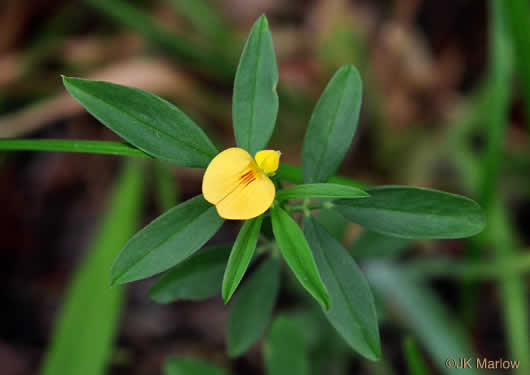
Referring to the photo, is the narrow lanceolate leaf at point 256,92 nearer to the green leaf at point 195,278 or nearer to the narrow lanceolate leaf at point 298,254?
the narrow lanceolate leaf at point 298,254

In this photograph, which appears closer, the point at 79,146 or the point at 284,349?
the point at 79,146

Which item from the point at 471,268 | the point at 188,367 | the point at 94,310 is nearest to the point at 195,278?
the point at 188,367

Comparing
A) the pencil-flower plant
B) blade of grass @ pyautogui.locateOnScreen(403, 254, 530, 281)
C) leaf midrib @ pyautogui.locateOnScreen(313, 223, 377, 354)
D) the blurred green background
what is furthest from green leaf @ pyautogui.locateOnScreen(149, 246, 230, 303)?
blade of grass @ pyautogui.locateOnScreen(403, 254, 530, 281)

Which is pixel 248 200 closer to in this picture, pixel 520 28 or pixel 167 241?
pixel 167 241

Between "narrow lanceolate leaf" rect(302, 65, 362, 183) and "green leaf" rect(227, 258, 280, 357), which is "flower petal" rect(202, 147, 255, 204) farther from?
"green leaf" rect(227, 258, 280, 357)

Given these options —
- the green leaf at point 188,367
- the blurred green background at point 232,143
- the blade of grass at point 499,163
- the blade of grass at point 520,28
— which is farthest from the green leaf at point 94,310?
the blade of grass at point 520,28
